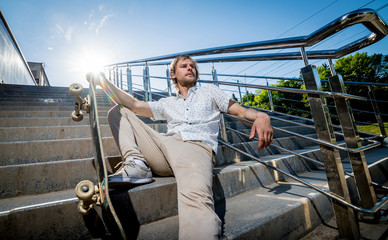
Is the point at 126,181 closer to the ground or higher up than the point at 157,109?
closer to the ground

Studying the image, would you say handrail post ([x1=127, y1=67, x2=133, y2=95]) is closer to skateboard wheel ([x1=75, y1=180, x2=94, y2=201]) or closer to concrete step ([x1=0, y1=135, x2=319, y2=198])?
concrete step ([x1=0, y1=135, x2=319, y2=198])

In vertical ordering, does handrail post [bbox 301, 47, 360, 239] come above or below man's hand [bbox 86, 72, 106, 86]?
below

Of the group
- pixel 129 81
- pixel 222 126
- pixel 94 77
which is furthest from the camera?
pixel 129 81

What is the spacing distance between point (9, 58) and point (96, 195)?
9.05m

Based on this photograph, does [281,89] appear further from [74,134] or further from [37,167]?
[74,134]

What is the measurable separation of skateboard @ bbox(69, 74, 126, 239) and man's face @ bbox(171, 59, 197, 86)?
0.85m

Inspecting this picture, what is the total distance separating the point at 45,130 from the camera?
1.74 m

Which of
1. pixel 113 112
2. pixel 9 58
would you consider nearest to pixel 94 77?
pixel 113 112

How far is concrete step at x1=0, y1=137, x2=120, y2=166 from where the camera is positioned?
128cm

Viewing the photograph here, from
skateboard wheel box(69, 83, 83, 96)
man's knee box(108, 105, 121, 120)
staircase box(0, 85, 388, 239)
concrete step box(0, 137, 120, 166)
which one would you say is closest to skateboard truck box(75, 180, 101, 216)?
staircase box(0, 85, 388, 239)

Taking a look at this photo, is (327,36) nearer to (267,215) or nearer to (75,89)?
(267,215)

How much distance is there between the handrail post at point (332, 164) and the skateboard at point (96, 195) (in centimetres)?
119

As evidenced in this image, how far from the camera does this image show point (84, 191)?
0.74m

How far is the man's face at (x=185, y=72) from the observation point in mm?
1717
